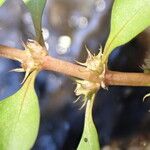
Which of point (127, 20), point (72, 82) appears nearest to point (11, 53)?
point (127, 20)

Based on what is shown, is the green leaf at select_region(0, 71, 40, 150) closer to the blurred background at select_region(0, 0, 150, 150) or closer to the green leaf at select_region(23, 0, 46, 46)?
the green leaf at select_region(23, 0, 46, 46)

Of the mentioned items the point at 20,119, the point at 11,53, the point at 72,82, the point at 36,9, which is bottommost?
the point at 20,119

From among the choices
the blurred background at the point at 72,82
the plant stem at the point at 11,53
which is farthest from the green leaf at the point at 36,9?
the blurred background at the point at 72,82

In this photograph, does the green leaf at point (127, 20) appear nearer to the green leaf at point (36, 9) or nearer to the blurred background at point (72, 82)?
the green leaf at point (36, 9)

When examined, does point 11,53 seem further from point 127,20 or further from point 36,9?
point 127,20

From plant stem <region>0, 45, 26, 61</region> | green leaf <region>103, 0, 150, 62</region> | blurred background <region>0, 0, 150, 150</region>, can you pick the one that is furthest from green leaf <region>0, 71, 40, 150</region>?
blurred background <region>0, 0, 150, 150</region>

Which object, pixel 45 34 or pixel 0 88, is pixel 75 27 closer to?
pixel 45 34
